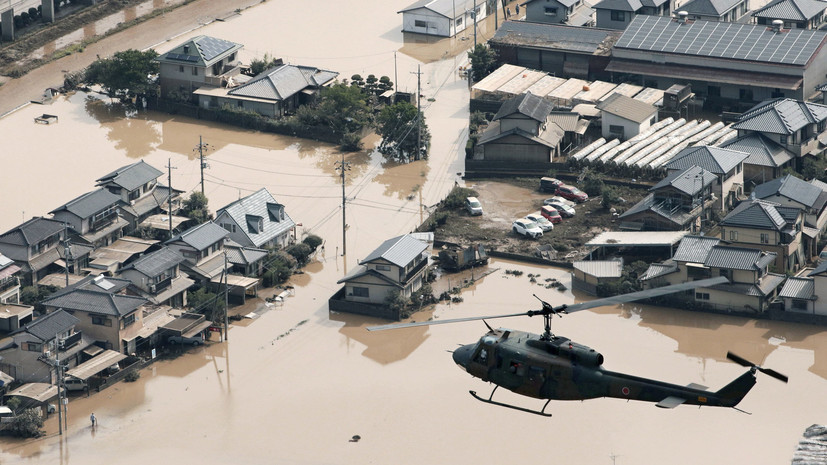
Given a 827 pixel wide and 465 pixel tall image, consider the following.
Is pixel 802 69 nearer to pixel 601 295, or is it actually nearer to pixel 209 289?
pixel 601 295

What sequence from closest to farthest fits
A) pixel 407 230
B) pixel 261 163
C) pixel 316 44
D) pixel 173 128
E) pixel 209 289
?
pixel 209 289
pixel 407 230
pixel 261 163
pixel 173 128
pixel 316 44

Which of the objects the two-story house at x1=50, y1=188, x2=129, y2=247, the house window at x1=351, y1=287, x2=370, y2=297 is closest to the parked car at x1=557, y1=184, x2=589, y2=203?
the house window at x1=351, y1=287, x2=370, y2=297

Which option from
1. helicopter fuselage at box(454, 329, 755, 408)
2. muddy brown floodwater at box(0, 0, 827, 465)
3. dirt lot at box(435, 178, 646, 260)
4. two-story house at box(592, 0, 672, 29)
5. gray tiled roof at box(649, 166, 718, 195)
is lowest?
muddy brown floodwater at box(0, 0, 827, 465)

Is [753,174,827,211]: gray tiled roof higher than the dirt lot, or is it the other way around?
[753,174,827,211]: gray tiled roof

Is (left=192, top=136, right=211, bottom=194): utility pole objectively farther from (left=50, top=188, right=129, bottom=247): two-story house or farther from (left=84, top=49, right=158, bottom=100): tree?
(left=84, top=49, right=158, bottom=100): tree

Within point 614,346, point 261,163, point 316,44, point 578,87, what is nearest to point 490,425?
point 614,346

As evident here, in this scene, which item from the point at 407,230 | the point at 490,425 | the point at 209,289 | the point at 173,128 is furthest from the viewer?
the point at 173,128

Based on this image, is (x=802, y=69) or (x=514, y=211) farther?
(x=802, y=69)
